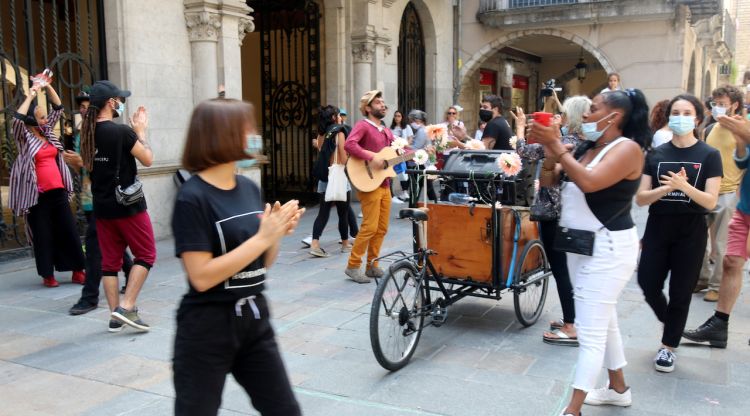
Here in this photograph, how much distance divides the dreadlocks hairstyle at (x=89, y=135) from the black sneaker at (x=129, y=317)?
1128 mm

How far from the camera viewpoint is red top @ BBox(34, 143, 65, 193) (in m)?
6.23

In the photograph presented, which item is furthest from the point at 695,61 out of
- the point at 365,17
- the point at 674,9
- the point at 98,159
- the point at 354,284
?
the point at 98,159

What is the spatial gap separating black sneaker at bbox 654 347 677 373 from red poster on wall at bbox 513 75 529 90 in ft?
62.4

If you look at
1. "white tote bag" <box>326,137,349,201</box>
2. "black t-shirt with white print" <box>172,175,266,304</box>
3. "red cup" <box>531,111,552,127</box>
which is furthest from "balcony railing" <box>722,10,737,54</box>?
"black t-shirt with white print" <box>172,175,266,304</box>

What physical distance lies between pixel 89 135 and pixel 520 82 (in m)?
19.9

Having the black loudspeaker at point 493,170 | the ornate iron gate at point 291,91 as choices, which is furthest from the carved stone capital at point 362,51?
the black loudspeaker at point 493,170

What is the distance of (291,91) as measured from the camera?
43.2 feet

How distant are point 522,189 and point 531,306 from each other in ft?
3.23

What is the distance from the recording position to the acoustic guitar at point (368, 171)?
6.20m

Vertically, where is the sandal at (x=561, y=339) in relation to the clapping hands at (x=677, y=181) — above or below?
below

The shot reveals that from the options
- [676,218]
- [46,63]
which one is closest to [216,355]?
[676,218]

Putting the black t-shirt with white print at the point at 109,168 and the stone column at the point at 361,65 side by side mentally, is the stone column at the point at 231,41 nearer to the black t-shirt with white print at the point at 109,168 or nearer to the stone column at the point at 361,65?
the stone column at the point at 361,65

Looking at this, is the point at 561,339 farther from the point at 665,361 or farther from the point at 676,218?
the point at 676,218

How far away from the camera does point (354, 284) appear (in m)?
6.52
